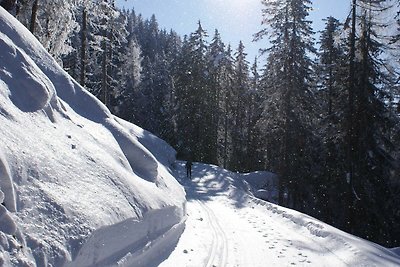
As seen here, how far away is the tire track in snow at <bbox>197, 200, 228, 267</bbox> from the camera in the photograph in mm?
7638

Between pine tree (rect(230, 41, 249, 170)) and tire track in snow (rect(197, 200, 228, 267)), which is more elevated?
pine tree (rect(230, 41, 249, 170))

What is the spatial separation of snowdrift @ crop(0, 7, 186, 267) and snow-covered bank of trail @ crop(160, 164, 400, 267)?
2.84 feet

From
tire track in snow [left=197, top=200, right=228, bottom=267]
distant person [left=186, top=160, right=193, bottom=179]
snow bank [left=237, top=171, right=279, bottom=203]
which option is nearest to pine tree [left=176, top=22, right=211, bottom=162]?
snow bank [left=237, top=171, right=279, bottom=203]

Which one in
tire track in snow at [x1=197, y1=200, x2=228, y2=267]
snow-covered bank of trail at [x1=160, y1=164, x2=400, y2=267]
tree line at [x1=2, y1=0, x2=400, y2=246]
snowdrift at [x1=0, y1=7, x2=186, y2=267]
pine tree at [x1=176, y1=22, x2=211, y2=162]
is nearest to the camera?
snowdrift at [x1=0, y1=7, x2=186, y2=267]

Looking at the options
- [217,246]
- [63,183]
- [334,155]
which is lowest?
[217,246]

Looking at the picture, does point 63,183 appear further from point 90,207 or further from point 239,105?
point 239,105

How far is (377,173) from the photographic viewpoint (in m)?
19.9

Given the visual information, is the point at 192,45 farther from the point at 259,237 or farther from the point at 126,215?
the point at 126,215

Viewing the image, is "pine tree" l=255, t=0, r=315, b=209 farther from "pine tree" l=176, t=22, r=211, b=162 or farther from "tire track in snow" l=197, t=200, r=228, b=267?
"pine tree" l=176, t=22, r=211, b=162

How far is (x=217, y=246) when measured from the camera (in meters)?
9.02

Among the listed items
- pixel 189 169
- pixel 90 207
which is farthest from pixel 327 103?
pixel 90 207

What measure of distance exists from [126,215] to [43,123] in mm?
2535

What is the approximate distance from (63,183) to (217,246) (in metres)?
4.61

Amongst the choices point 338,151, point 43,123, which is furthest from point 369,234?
point 43,123
